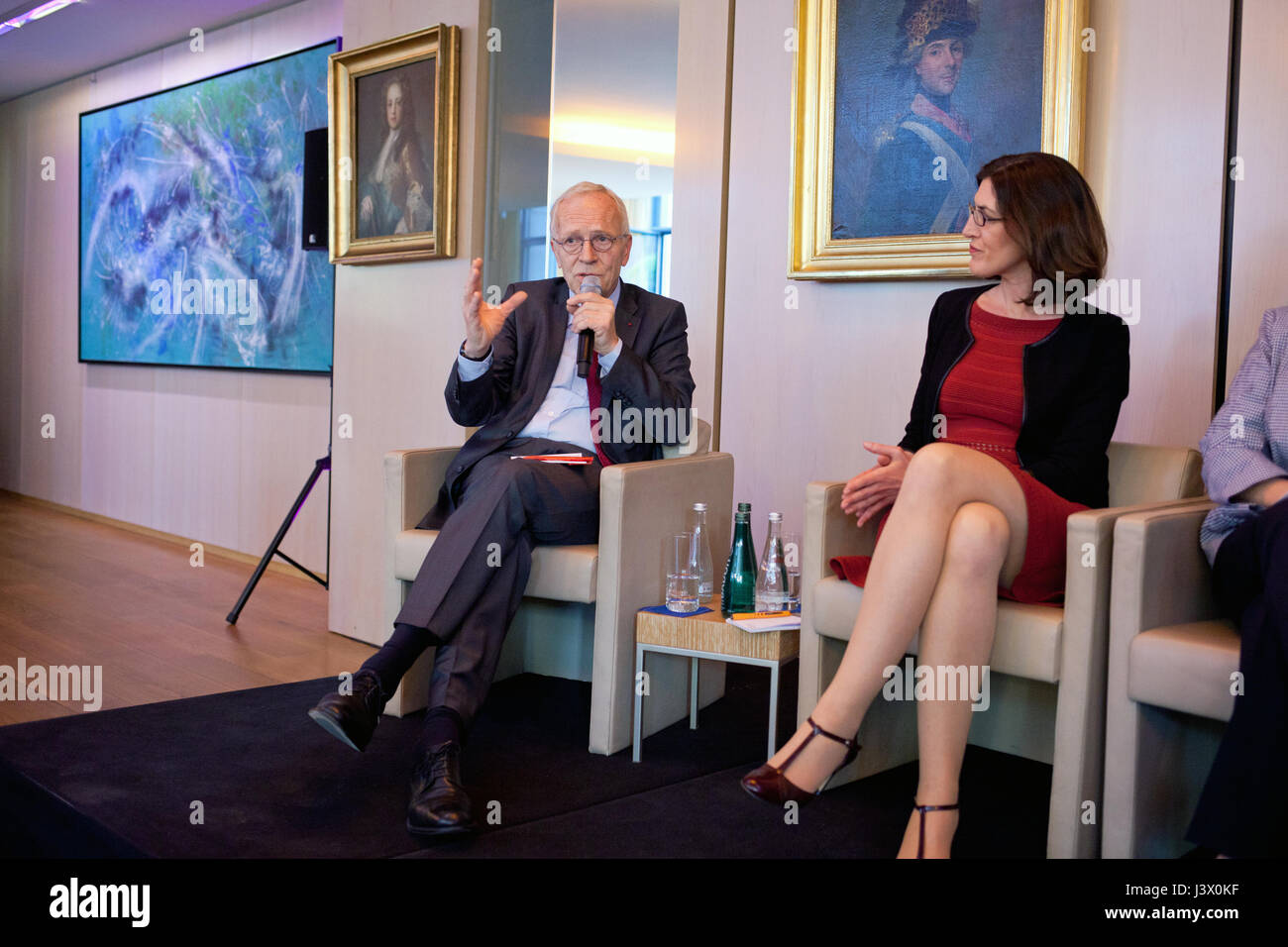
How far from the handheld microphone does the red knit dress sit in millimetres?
751

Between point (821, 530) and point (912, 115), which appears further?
point (912, 115)

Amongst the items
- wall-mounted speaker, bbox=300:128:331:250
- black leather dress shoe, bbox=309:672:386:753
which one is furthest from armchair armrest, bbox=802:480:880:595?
wall-mounted speaker, bbox=300:128:331:250

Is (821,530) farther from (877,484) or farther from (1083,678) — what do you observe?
(1083,678)

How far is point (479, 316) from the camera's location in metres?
2.79

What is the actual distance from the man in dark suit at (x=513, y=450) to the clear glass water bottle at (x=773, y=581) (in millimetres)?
414

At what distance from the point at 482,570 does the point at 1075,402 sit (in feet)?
4.27

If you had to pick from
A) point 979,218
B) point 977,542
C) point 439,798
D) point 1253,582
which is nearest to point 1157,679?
point 1253,582

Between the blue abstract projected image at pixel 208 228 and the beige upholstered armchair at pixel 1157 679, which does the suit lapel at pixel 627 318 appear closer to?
the beige upholstered armchair at pixel 1157 679

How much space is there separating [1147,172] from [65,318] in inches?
286

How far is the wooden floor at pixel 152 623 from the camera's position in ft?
11.6

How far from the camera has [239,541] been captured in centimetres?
606

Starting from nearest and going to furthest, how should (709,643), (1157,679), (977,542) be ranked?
(1157,679), (977,542), (709,643)

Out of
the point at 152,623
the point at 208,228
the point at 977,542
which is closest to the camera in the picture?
the point at 977,542

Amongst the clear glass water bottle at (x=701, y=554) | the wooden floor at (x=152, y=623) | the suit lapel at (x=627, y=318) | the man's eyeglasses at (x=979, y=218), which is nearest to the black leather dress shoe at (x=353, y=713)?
the clear glass water bottle at (x=701, y=554)
